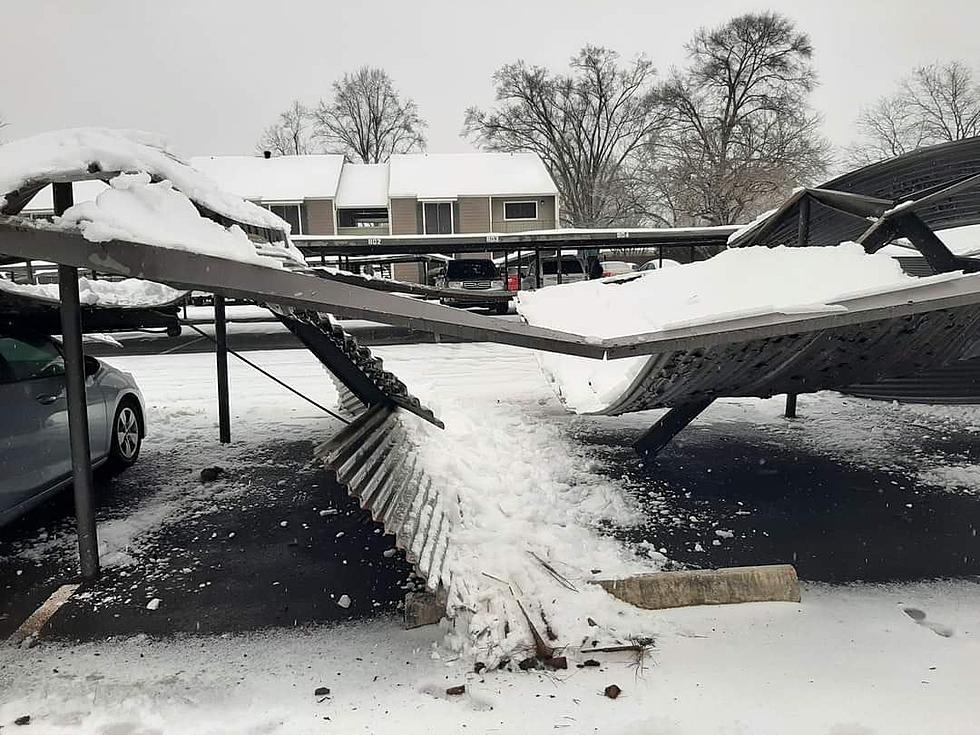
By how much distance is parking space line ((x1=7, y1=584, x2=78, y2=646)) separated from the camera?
340cm

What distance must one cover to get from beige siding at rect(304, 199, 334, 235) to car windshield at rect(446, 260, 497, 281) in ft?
45.9

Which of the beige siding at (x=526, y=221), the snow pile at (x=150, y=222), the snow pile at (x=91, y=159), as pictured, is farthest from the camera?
the beige siding at (x=526, y=221)

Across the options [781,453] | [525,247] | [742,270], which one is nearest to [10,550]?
[742,270]

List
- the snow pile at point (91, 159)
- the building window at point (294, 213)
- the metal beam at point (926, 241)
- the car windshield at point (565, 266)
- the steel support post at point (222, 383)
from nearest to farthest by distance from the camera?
the snow pile at point (91, 159) < the metal beam at point (926, 241) < the steel support post at point (222, 383) < the car windshield at point (565, 266) < the building window at point (294, 213)

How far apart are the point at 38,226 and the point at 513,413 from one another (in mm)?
5809

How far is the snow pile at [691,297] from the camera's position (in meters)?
4.56

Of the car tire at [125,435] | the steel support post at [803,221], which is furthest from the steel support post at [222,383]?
the steel support post at [803,221]

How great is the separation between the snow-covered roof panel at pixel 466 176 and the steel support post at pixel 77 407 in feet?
110

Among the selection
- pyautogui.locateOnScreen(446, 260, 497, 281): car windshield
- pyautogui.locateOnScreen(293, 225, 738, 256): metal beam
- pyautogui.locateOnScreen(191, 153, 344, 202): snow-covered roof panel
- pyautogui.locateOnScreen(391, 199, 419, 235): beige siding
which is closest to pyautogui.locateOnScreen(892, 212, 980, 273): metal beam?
pyautogui.locateOnScreen(293, 225, 738, 256): metal beam

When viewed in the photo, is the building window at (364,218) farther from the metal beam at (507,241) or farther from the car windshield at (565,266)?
the metal beam at (507,241)

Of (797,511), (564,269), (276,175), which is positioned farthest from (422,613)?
(276,175)

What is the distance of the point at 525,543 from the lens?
13.7 feet

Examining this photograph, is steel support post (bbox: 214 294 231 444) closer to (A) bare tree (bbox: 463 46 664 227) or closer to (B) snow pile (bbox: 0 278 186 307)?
(B) snow pile (bbox: 0 278 186 307)

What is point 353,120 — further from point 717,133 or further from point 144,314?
point 144,314
